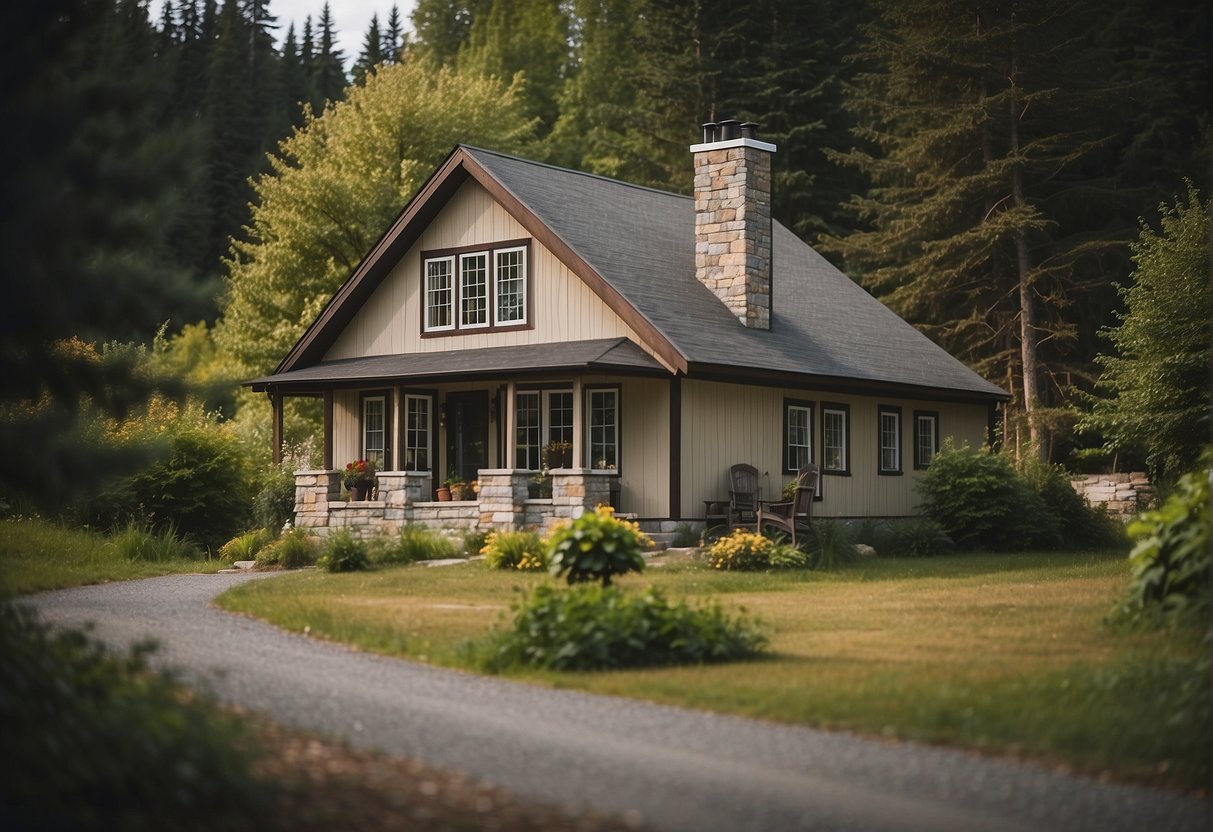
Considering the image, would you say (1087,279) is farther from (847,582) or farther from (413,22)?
(413,22)

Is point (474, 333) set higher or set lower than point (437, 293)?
lower

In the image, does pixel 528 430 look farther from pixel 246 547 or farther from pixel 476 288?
pixel 246 547

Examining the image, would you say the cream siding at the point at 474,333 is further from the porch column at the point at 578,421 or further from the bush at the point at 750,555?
the bush at the point at 750,555

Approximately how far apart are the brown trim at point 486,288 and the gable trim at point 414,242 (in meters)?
0.53

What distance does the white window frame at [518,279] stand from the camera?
2311 cm

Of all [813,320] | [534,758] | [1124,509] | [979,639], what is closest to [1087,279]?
[1124,509]

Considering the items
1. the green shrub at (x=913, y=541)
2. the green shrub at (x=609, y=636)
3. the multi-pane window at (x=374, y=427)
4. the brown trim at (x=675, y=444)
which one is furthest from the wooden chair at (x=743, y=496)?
the green shrub at (x=609, y=636)

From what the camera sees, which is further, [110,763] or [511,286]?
[511,286]

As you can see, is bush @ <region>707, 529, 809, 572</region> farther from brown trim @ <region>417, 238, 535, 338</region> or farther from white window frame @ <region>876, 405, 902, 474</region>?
white window frame @ <region>876, 405, 902, 474</region>

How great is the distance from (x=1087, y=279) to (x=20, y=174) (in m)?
33.3

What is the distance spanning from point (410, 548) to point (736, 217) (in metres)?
8.05

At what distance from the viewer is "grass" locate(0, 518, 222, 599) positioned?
16.2 meters

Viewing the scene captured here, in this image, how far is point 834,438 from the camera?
80.8ft

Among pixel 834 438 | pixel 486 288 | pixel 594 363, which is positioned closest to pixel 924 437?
pixel 834 438
